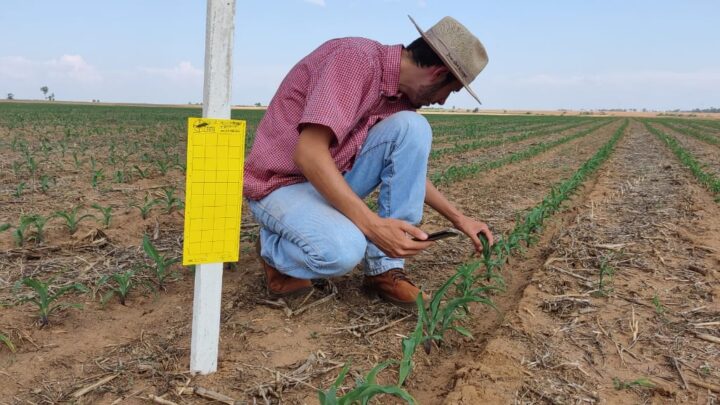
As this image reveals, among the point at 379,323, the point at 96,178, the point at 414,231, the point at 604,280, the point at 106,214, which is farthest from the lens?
the point at 96,178

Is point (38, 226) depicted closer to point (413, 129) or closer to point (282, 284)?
point (282, 284)

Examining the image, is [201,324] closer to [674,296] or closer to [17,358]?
[17,358]

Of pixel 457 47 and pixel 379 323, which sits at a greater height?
pixel 457 47

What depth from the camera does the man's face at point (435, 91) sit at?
96.4 inches

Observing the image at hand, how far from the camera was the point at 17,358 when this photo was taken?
2100mm

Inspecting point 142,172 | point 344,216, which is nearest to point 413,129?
point 344,216

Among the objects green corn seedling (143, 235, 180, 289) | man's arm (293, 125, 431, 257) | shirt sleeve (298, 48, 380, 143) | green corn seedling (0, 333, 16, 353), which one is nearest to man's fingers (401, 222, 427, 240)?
man's arm (293, 125, 431, 257)

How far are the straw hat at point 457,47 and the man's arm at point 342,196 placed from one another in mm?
609

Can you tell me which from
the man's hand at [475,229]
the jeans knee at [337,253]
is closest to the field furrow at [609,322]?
the man's hand at [475,229]

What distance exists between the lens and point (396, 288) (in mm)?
2725

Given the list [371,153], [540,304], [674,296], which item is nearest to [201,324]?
[371,153]

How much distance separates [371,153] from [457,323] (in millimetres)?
966

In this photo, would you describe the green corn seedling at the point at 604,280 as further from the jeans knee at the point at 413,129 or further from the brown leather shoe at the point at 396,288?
the jeans knee at the point at 413,129

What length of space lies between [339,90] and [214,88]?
0.67 m
